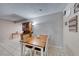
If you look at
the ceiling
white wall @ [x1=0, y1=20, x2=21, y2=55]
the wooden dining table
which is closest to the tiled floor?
white wall @ [x1=0, y1=20, x2=21, y2=55]

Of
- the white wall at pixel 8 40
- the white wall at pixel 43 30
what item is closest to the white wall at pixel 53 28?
the white wall at pixel 43 30

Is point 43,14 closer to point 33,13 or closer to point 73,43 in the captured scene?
point 33,13

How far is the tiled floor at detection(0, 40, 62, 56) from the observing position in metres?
1.76

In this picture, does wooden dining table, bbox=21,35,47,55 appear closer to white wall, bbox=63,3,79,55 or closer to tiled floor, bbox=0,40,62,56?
tiled floor, bbox=0,40,62,56

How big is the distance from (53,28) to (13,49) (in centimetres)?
71

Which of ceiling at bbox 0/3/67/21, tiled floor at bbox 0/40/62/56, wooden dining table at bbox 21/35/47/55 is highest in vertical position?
ceiling at bbox 0/3/67/21

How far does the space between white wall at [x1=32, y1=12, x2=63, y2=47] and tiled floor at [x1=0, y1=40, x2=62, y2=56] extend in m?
0.09

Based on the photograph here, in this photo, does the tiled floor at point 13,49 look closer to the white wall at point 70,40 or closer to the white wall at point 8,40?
the white wall at point 8,40

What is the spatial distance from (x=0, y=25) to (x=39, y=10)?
0.66 meters

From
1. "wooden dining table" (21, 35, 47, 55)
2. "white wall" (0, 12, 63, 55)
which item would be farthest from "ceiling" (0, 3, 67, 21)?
"wooden dining table" (21, 35, 47, 55)

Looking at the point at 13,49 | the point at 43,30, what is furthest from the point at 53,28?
the point at 13,49

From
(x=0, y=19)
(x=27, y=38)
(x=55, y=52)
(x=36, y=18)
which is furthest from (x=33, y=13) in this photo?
(x=55, y=52)

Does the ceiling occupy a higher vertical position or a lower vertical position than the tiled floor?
higher

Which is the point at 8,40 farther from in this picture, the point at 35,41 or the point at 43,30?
the point at 43,30
